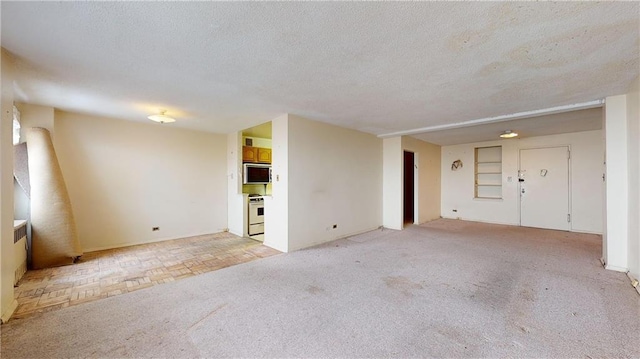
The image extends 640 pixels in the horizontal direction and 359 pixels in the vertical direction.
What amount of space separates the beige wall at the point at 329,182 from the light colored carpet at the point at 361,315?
1.02 metres

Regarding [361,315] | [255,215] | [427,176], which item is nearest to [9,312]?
[361,315]

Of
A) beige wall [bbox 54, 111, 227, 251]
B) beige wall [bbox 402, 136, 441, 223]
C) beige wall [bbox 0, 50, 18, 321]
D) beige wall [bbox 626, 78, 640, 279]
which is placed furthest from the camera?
beige wall [bbox 402, 136, 441, 223]

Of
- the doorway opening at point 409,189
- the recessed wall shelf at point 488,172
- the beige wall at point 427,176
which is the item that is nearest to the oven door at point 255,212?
the beige wall at point 427,176

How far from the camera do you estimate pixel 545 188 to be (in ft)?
19.5

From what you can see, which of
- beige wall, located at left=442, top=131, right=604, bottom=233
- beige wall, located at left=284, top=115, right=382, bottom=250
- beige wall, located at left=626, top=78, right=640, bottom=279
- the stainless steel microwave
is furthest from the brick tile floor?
beige wall, located at left=442, top=131, right=604, bottom=233

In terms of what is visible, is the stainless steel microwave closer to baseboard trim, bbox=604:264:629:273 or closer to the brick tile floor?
the brick tile floor

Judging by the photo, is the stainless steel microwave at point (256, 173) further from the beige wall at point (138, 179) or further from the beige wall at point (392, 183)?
the beige wall at point (392, 183)

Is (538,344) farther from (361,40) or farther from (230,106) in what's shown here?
(230,106)

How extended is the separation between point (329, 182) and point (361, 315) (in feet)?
9.27

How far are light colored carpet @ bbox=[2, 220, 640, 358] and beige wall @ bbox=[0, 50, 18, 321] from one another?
0.31m

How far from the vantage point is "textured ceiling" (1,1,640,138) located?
160 centimetres

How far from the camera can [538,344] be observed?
178 cm

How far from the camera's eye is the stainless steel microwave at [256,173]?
546 cm

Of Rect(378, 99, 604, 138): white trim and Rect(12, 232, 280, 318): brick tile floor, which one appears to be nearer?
Rect(12, 232, 280, 318): brick tile floor
